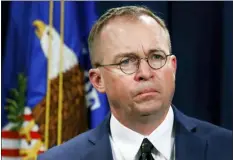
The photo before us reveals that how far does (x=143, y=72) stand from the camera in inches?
36.3

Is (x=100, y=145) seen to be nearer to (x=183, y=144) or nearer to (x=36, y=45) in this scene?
(x=183, y=144)

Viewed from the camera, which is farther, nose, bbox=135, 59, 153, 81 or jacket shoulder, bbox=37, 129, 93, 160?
jacket shoulder, bbox=37, 129, 93, 160

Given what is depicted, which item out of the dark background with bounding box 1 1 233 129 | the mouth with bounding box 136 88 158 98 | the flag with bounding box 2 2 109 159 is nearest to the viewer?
the mouth with bounding box 136 88 158 98

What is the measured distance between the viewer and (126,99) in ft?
3.14

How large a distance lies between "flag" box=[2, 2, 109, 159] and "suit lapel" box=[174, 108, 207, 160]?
1.92 ft

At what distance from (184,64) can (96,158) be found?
0.62 metres

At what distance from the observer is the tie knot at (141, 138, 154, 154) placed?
99cm

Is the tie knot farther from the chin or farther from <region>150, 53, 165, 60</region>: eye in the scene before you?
<region>150, 53, 165, 60</region>: eye

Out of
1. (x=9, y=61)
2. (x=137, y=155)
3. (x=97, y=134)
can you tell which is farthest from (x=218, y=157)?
(x=9, y=61)

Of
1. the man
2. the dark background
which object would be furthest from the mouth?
the dark background

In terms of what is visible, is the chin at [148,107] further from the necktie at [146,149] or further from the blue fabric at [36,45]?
the blue fabric at [36,45]

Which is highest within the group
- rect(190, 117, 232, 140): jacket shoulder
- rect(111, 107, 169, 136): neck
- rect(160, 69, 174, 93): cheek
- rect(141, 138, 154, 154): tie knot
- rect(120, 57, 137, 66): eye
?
rect(120, 57, 137, 66): eye

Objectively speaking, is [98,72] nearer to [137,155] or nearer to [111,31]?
[111,31]

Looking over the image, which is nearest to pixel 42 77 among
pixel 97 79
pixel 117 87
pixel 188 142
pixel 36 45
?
pixel 36 45
